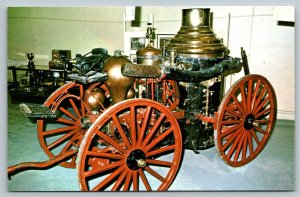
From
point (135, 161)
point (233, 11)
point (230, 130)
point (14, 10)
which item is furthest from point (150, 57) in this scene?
point (233, 11)

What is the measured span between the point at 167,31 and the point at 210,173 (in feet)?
7.69

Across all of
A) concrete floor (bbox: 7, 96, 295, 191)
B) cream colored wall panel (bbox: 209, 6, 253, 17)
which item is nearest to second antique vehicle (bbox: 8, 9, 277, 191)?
concrete floor (bbox: 7, 96, 295, 191)

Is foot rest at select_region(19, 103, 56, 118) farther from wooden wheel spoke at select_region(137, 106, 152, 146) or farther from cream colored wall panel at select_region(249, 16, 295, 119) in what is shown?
cream colored wall panel at select_region(249, 16, 295, 119)

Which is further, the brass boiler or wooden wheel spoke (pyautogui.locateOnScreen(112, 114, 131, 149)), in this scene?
the brass boiler

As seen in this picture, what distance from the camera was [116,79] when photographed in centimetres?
237

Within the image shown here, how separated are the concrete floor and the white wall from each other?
0.60m

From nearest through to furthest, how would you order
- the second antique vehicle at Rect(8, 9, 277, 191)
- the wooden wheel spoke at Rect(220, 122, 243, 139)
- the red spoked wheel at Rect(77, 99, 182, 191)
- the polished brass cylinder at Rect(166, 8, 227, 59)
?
the red spoked wheel at Rect(77, 99, 182, 191) → the second antique vehicle at Rect(8, 9, 277, 191) → the wooden wheel spoke at Rect(220, 122, 243, 139) → the polished brass cylinder at Rect(166, 8, 227, 59)

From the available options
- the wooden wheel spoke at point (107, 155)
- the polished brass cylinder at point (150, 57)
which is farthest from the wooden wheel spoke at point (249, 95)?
the wooden wheel spoke at point (107, 155)

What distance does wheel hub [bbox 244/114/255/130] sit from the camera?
9.27 ft

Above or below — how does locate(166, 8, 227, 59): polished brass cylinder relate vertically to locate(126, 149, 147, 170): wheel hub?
above

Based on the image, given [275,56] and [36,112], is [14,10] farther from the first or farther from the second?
[275,56]
